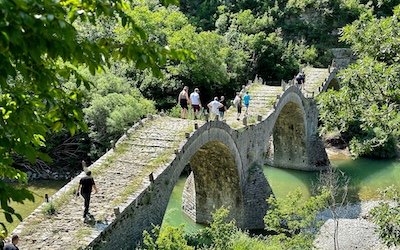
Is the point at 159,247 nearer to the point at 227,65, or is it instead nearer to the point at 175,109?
the point at 175,109

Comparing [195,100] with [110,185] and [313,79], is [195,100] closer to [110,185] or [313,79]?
[110,185]

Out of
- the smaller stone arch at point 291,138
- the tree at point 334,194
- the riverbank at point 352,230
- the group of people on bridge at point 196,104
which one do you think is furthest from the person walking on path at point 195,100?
the smaller stone arch at point 291,138

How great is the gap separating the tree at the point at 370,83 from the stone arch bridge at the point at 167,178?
5.43m

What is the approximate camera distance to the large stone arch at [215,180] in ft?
65.9

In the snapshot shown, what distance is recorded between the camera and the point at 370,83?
11.2 metres

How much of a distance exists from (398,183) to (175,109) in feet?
49.8

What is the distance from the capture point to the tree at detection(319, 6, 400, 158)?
1069cm

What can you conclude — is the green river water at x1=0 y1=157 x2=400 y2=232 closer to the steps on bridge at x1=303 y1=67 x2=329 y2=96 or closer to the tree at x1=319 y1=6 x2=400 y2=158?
the steps on bridge at x1=303 y1=67 x2=329 y2=96

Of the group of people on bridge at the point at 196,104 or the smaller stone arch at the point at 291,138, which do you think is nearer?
the group of people on bridge at the point at 196,104

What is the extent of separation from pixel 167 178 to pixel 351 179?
1921cm

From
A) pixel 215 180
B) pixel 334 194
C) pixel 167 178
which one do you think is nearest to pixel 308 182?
pixel 215 180

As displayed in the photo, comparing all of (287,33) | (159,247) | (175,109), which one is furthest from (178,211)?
(287,33)

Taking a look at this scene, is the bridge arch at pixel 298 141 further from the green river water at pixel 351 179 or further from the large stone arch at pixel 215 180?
the large stone arch at pixel 215 180

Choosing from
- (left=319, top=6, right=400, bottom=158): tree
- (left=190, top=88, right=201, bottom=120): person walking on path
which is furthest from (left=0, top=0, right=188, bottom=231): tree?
(left=190, top=88, right=201, bottom=120): person walking on path
